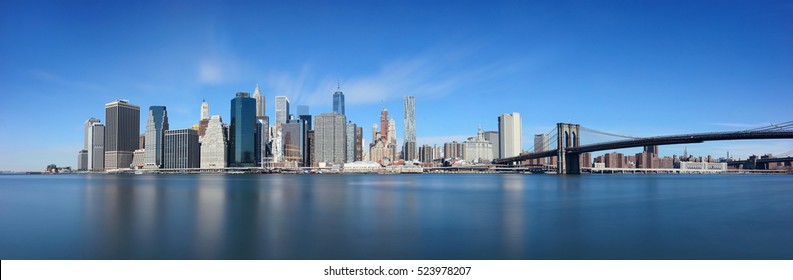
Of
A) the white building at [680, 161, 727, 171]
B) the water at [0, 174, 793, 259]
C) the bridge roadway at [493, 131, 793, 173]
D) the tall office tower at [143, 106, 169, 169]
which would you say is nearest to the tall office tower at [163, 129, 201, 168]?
the tall office tower at [143, 106, 169, 169]

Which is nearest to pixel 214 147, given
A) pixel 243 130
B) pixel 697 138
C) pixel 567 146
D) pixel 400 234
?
pixel 243 130

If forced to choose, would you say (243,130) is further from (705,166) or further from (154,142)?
(705,166)

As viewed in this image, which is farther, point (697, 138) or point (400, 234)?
point (697, 138)

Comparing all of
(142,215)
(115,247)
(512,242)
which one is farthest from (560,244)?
(142,215)

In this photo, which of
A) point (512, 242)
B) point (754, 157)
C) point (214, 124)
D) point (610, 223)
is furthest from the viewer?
point (214, 124)
